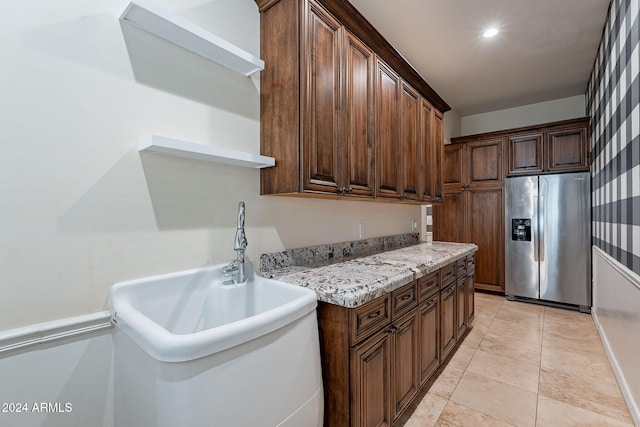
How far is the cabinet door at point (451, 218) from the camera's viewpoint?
429cm

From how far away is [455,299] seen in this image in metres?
2.41

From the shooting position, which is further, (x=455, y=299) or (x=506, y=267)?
(x=506, y=267)

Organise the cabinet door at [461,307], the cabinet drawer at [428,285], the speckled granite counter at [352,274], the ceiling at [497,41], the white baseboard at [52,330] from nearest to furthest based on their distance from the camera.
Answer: the white baseboard at [52,330] → the speckled granite counter at [352,274] → the cabinet drawer at [428,285] → the ceiling at [497,41] → the cabinet door at [461,307]

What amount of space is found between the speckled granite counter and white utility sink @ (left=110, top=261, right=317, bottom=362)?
0.35ft

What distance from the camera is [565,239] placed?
3480mm

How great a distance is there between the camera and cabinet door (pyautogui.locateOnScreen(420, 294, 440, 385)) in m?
1.84

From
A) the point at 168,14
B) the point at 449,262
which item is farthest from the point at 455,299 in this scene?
the point at 168,14

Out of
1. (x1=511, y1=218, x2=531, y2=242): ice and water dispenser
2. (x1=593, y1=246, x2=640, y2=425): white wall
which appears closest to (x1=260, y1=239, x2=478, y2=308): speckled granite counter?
(x1=593, y1=246, x2=640, y2=425): white wall

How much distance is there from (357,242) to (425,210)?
160 centimetres

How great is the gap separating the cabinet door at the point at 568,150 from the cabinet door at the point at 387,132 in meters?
2.63

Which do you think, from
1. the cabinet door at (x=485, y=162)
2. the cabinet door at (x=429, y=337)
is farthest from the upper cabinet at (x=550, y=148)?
the cabinet door at (x=429, y=337)

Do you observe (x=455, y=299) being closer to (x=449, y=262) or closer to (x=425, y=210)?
(x=449, y=262)

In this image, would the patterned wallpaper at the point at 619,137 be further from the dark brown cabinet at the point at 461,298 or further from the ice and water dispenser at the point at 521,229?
the dark brown cabinet at the point at 461,298

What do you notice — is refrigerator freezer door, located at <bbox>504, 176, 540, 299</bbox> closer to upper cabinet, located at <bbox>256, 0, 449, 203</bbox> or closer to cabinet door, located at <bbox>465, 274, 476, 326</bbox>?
cabinet door, located at <bbox>465, 274, 476, 326</bbox>
